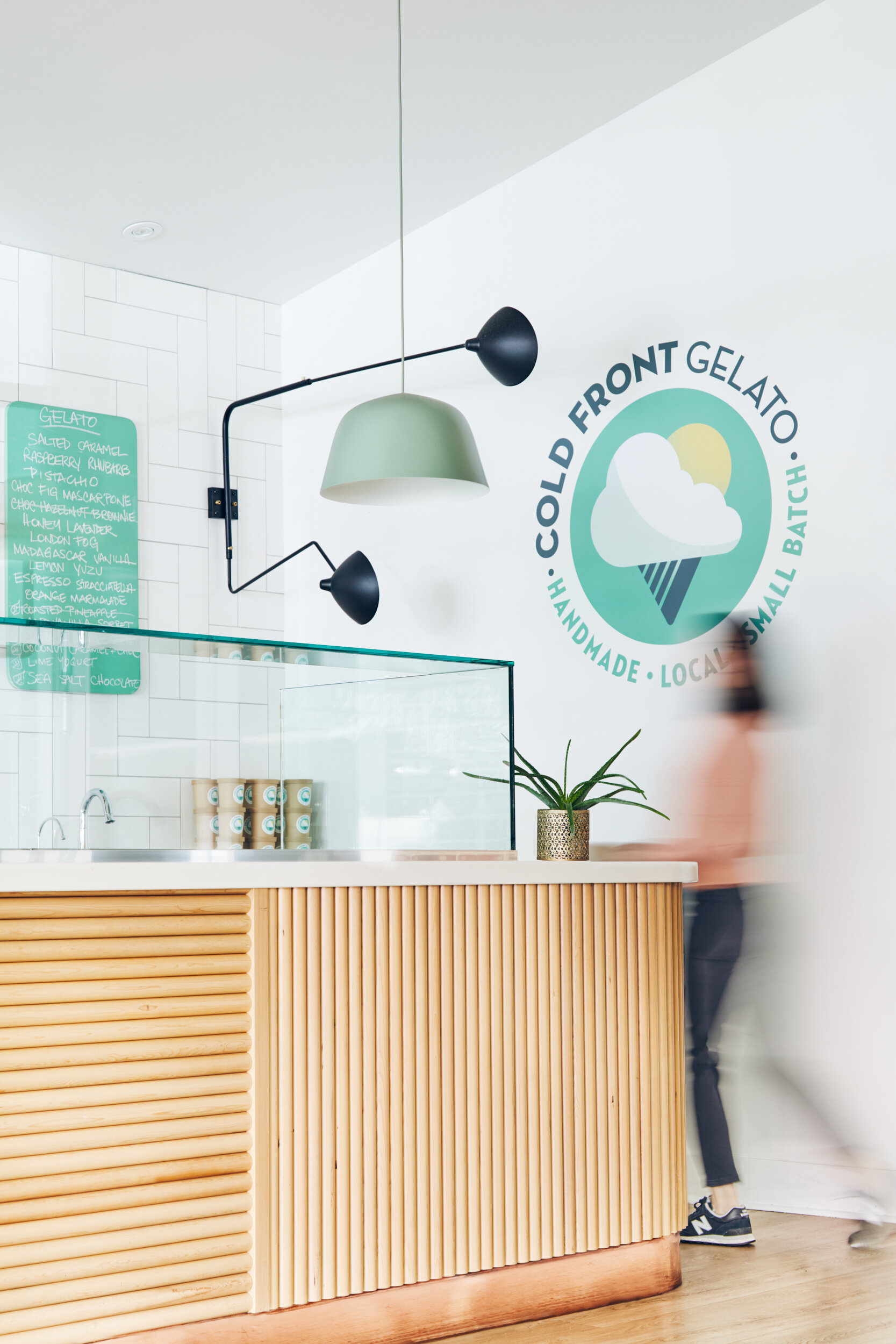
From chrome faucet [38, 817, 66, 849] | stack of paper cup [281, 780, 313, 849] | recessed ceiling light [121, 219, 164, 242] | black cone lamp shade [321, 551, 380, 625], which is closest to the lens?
chrome faucet [38, 817, 66, 849]

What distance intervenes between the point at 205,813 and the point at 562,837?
2.64 ft

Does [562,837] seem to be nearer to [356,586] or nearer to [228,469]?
[356,586]

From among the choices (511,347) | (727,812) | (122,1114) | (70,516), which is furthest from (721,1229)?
(70,516)

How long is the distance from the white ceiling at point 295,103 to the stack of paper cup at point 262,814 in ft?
7.53

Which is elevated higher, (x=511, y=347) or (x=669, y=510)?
(x=511, y=347)

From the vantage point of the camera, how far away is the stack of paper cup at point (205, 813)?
225cm

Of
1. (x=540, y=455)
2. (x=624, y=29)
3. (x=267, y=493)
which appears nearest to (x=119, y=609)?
(x=267, y=493)

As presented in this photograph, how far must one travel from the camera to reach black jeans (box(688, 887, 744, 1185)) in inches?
128

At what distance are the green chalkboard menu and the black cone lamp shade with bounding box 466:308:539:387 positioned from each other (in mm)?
2107

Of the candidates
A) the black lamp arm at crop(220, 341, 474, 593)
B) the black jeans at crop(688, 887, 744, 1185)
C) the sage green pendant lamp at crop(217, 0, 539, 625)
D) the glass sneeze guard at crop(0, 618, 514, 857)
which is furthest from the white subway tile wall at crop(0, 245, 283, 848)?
the glass sneeze guard at crop(0, 618, 514, 857)

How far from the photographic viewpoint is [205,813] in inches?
89.2

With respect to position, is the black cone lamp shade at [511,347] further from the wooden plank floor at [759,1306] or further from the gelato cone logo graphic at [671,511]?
the wooden plank floor at [759,1306]

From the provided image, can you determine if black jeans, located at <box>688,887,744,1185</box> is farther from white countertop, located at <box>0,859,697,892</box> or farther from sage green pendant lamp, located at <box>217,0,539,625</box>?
sage green pendant lamp, located at <box>217,0,539,625</box>

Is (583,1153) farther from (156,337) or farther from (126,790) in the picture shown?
(156,337)
